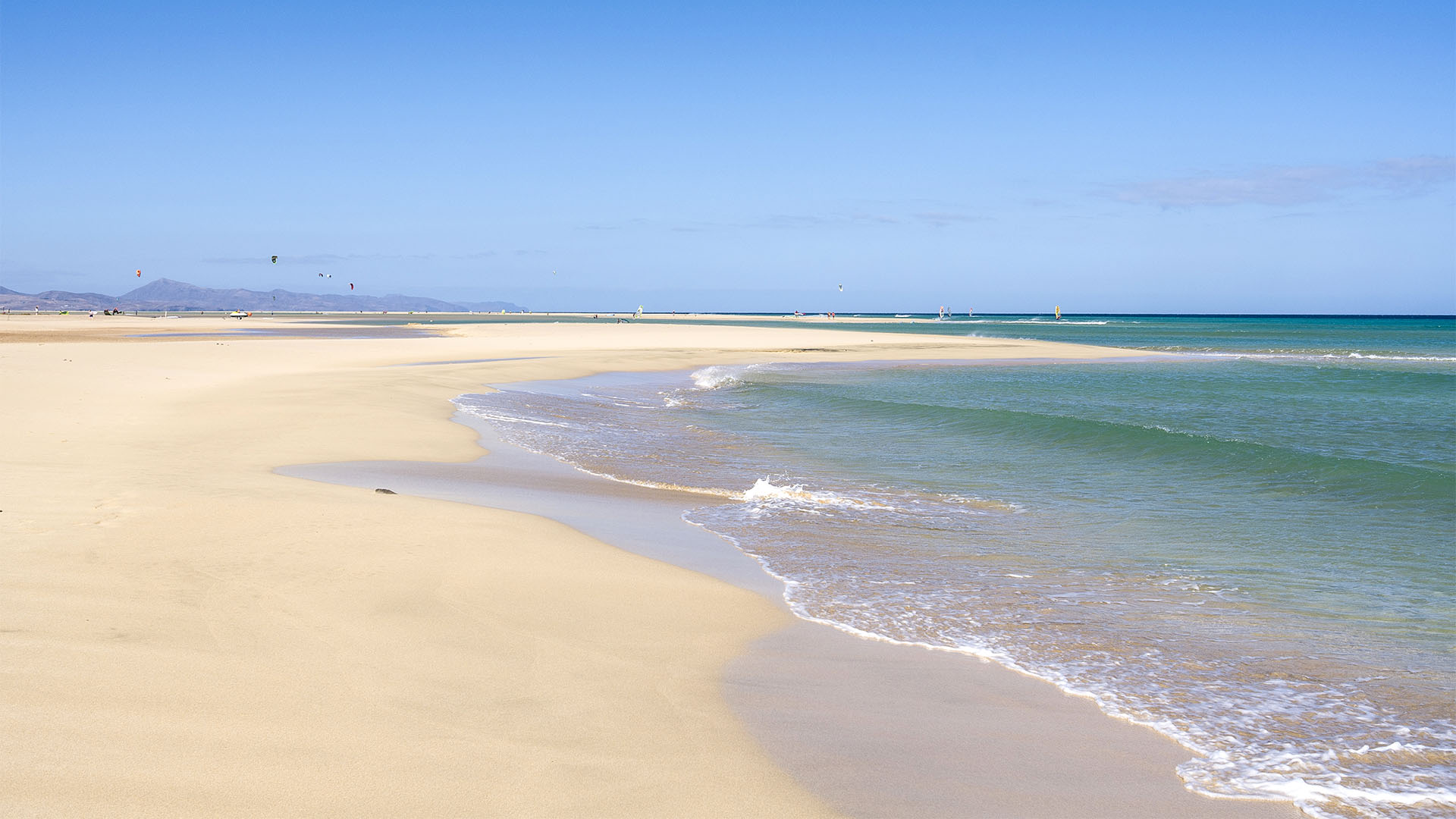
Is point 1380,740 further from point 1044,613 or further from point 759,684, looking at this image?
point 759,684

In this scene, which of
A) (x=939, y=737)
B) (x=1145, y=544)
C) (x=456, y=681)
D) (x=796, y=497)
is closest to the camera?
(x=939, y=737)

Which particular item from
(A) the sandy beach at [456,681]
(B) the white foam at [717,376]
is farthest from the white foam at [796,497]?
(B) the white foam at [717,376]

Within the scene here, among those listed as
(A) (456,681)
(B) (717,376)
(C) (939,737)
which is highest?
(B) (717,376)

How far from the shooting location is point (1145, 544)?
325 inches

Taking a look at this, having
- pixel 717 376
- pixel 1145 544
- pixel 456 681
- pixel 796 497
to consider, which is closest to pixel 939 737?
pixel 456 681

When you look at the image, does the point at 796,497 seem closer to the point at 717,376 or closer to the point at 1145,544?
the point at 1145,544

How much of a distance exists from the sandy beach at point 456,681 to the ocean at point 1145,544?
50 centimetres

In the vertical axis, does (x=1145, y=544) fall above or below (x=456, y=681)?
below

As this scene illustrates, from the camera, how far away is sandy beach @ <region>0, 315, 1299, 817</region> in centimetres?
341

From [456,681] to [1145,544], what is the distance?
6.23 meters

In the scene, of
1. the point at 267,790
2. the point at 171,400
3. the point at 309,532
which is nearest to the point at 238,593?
the point at 309,532

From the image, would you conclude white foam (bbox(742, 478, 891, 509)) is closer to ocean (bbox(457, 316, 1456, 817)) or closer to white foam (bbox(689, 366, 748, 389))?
ocean (bbox(457, 316, 1456, 817))

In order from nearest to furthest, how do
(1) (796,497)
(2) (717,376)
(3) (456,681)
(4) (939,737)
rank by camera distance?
(4) (939,737) → (3) (456,681) → (1) (796,497) → (2) (717,376)

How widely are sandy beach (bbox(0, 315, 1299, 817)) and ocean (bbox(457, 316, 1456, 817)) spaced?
500mm
